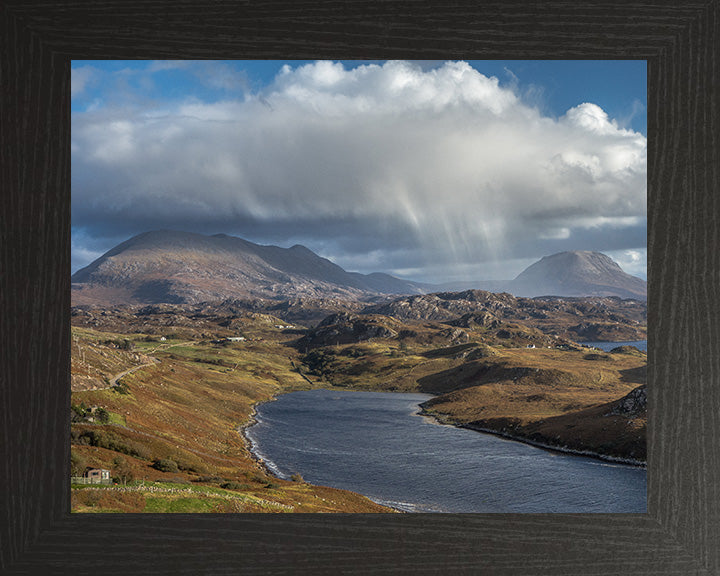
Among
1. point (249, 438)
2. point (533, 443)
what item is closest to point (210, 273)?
point (249, 438)

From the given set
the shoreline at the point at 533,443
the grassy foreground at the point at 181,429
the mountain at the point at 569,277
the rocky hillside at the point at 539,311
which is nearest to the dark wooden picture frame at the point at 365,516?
the grassy foreground at the point at 181,429

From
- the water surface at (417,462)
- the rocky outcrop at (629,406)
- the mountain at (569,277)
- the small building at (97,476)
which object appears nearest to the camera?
the small building at (97,476)

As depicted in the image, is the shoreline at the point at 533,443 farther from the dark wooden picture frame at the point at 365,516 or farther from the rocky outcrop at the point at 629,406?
the dark wooden picture frame at the point at 365,516

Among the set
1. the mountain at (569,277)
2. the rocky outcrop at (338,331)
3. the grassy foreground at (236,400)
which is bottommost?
the grassy foreground at (236,400)

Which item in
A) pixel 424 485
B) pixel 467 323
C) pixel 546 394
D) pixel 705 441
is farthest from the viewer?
pixel 467 323

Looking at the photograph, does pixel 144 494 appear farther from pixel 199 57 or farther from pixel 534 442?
pixel 534 442

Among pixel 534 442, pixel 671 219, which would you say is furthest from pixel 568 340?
pixel 671 219
